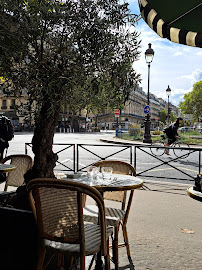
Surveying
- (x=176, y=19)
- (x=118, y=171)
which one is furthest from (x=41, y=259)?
(x=176, y=19)

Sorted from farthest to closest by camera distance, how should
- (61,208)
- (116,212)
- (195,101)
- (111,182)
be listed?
(195,101), (116,212), (111,182), (61,208)

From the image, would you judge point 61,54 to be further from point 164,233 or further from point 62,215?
point 164,233

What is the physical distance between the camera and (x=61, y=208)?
6.89ft

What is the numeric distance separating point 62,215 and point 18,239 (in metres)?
0.61

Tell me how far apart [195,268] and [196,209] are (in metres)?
2.13

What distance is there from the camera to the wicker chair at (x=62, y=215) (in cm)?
202

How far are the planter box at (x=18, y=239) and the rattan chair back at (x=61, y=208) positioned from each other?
252 millimetres

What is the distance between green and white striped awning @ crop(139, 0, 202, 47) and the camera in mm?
3545

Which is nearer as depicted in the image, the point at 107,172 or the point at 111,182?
the point at 111,182

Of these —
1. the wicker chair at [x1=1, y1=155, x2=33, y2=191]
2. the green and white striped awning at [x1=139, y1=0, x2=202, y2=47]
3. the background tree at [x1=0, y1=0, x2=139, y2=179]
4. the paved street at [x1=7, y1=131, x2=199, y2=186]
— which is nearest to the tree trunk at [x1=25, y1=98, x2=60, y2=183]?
the background tree at [x1=0, y1=0, x2=139, y2=179]

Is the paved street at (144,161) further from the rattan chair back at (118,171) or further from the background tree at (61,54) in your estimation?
the background tree at (61,54)

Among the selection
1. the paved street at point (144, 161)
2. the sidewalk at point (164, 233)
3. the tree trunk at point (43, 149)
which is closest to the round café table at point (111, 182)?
Result: the tree trunk at point (43, 149)

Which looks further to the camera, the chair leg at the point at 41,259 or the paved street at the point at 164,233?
the paved street at the point at 164,233

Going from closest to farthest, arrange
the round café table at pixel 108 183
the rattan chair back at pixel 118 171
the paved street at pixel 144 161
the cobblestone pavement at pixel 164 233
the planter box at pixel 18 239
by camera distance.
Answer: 1. the planter box at pixel 18 239
2. the round café table at pixel 108 183
3. the cobblestone pavement at pixel 164 233
4. the rattan chair back at pixel 118 171
5. the paved street at pixel 144 161
